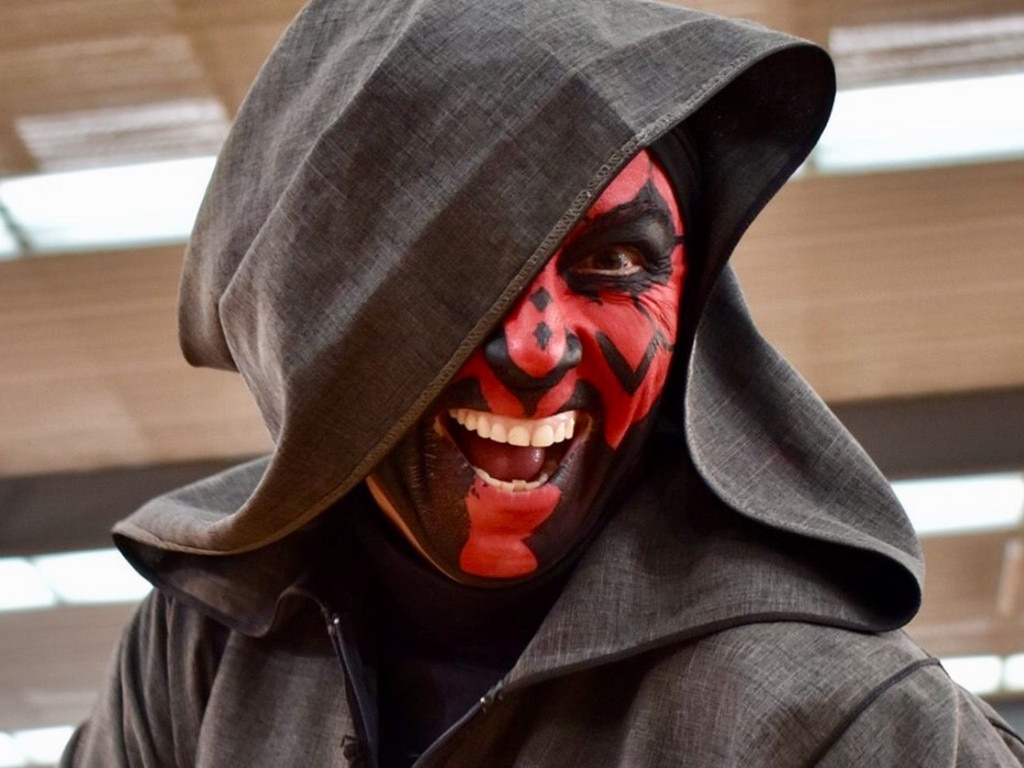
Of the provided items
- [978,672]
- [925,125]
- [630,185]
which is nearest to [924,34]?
[925,125]

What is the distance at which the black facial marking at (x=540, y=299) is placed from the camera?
85cm

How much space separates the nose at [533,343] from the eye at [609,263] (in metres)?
0.03

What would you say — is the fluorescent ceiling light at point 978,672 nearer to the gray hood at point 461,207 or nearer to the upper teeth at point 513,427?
the gray hood at point 461,207

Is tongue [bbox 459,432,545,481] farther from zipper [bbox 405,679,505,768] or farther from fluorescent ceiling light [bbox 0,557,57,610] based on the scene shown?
fluorescent ceiling light [bbox 0,557,57,610]

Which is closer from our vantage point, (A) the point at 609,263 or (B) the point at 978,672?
(A) the point at 609,263

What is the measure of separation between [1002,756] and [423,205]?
0.48 m

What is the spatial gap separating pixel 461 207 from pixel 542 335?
9cm

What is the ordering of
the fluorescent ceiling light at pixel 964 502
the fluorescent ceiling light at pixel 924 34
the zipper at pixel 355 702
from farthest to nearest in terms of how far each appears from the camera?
the fluorescent ceiling light at pixel 964 502 < the fluorescent ceiling light at pixel 924 34 < the zipper at pixel 355 702

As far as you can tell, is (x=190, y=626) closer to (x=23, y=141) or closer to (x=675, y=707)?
(x=675, y=707)

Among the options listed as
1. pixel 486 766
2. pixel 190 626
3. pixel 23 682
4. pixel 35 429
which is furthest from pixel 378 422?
pixel 23 682

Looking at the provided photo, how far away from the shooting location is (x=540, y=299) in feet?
2.79

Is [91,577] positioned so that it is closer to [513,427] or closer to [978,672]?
[978,672]

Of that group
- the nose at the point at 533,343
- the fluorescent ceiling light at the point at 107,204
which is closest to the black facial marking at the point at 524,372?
the nose at the point at 533,343

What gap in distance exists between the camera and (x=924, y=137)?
5.97 feet
